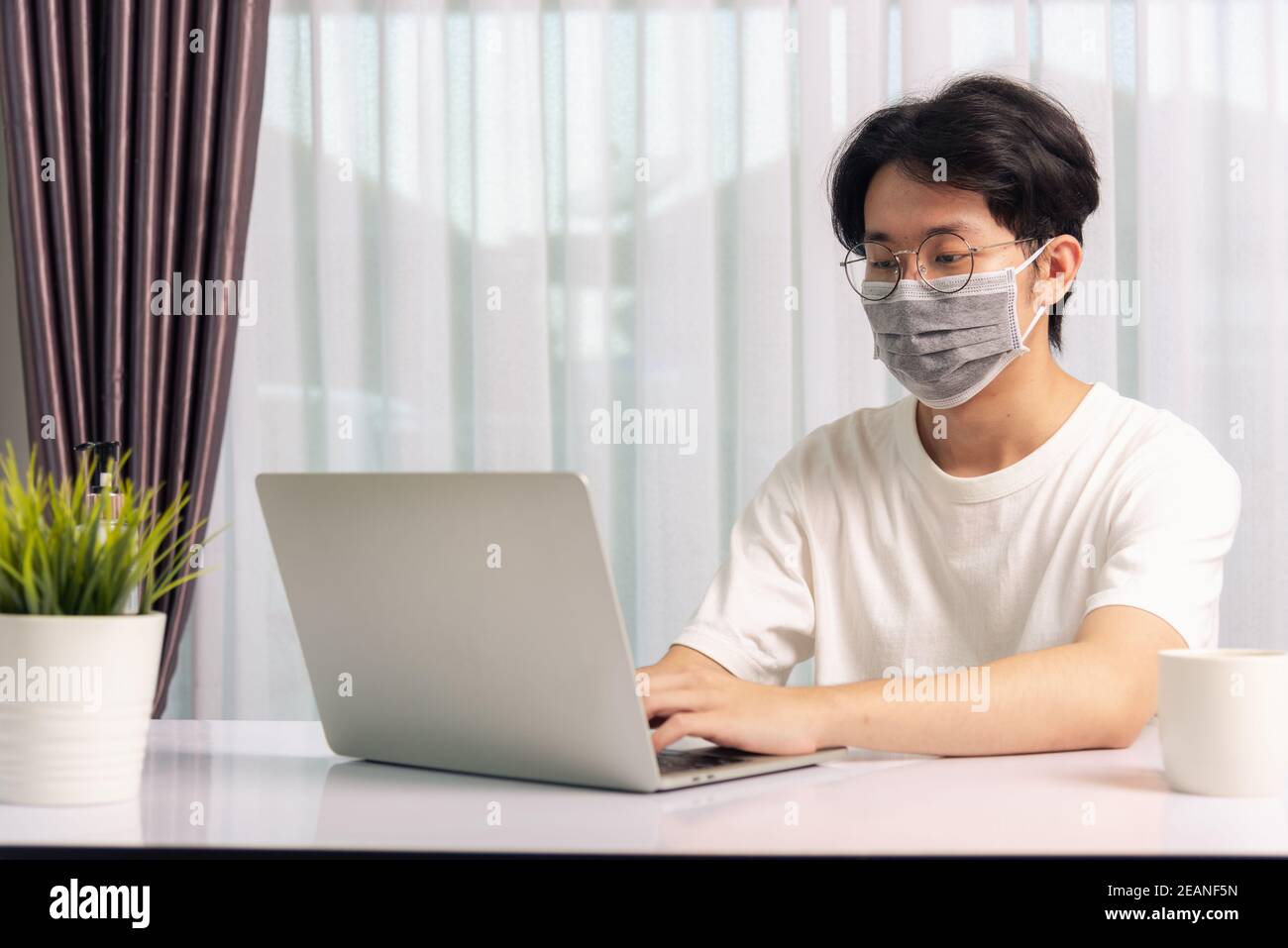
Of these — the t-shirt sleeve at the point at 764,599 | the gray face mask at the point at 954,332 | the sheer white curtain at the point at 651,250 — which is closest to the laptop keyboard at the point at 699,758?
the t-shirt sleeve at the point at 764,599

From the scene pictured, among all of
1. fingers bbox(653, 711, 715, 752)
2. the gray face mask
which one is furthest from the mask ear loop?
fingers bbox(653, 711, 715, 752)

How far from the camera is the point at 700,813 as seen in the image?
82 centimetres

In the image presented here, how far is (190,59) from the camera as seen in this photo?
2.67 metres

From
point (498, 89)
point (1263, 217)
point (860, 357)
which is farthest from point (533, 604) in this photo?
point (1263, 217)

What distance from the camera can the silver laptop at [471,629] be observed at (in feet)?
2.80

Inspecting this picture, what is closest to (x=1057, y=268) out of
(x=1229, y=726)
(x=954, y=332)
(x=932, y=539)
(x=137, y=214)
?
(x=954, y=332)

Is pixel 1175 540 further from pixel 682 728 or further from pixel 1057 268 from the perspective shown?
pixel 682 728

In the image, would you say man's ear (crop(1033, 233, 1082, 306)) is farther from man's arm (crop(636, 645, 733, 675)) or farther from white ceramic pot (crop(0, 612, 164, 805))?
white ceramic pot (crop(0, 612, 164, 805))

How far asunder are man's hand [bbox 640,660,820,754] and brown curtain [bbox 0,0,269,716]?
183 centimetres

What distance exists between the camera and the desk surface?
726mm

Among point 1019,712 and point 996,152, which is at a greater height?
point 996,152

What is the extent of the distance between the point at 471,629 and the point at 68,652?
0.26 metres
